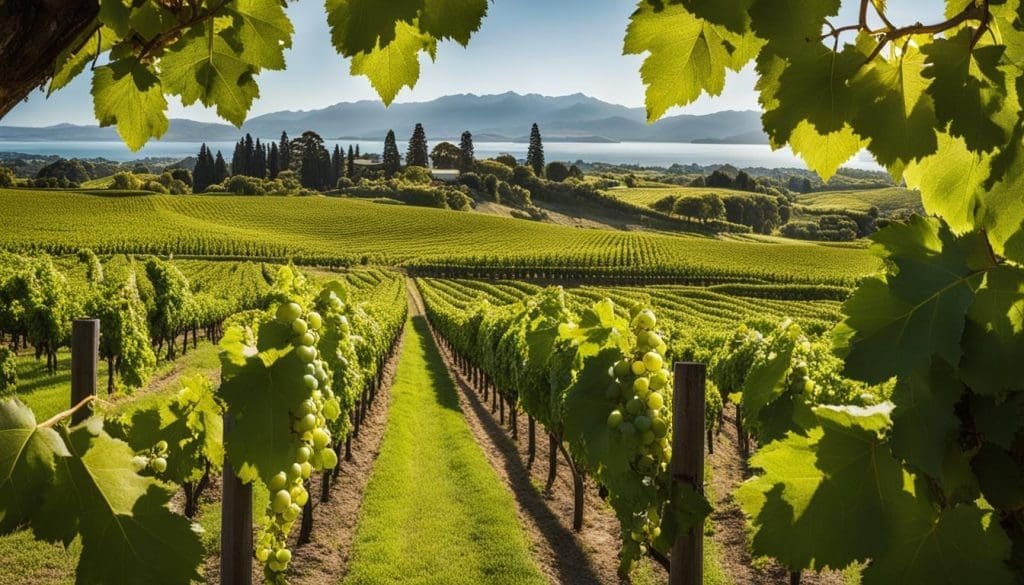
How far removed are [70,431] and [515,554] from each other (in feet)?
26.1

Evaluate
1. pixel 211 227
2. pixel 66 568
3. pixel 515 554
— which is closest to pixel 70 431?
pixel 515 554

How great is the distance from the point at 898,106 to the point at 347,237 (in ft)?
254

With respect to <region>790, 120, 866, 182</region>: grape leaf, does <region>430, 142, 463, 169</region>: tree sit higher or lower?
higher

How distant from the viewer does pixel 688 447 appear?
2.05m

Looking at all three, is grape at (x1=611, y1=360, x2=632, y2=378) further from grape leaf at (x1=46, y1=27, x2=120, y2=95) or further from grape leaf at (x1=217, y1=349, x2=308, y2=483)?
grape leaf at (x1=46, y1=27, x2=120, y2=95)

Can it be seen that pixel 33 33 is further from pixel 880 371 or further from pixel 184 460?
pixel 184 460

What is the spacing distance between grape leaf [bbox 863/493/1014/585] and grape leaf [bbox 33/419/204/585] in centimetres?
87

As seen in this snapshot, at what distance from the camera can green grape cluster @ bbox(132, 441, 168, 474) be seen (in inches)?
34.2

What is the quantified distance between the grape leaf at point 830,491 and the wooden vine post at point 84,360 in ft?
5.31

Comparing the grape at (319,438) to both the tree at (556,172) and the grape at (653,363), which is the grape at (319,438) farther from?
the tree at (556,172)

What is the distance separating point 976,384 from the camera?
74 cm

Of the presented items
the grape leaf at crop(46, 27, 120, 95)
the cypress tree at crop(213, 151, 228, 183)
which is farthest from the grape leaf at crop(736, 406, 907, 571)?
the cypress tree at crop(213, 151, 228, 183)

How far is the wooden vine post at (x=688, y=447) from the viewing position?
6.53 ft

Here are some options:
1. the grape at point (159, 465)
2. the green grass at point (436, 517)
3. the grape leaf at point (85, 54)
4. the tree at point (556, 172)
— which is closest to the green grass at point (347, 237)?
the tree at point (556, 172)
